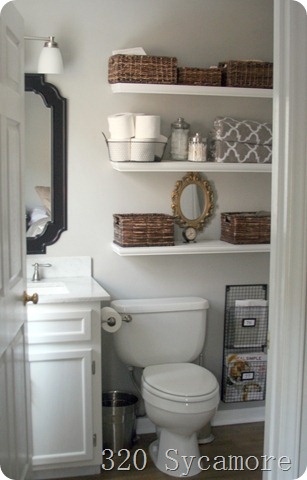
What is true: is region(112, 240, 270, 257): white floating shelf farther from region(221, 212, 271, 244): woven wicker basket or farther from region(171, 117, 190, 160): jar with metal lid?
region(171, 117, 190, 160): jar with metal lid

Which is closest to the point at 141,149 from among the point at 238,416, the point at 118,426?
the point at 118,426

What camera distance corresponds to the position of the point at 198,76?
324 cm

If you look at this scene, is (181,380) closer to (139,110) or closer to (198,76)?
(139,110)

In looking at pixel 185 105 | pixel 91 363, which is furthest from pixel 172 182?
pixel 91 363

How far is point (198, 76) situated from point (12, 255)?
1.57 metres

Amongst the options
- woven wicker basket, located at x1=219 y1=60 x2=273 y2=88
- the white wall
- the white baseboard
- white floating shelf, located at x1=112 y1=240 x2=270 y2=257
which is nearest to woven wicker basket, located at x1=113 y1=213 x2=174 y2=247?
white floating shelf, located at x1=112 y1=240 x2=270 y2=257

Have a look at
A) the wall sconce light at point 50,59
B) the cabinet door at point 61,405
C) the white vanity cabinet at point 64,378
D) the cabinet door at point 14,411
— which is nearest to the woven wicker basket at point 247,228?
the white vanity cabinet at point 64,378

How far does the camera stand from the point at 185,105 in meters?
3.43

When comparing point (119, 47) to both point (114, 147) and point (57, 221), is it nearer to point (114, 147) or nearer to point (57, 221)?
point (114, 147)

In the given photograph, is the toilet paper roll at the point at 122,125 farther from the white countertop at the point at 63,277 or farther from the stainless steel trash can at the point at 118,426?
the stainless steel trash can at the point at 118,426

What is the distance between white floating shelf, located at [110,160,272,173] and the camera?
315 cm

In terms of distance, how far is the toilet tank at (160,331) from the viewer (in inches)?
130

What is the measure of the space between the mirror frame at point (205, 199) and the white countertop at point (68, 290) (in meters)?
0.61

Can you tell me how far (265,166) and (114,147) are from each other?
0.81 m
